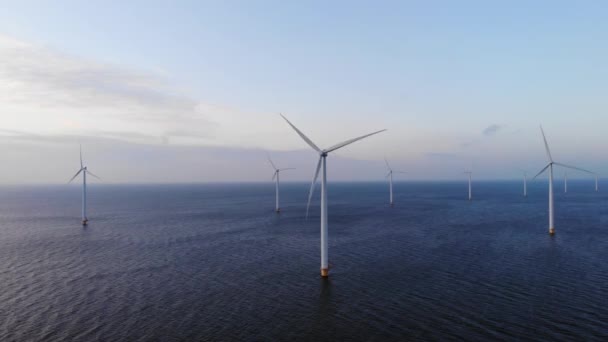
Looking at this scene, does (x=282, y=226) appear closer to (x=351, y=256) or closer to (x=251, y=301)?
(x=351, y=256)

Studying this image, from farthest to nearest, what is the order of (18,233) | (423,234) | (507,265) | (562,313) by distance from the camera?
(18,233) → (423,234) → (507,265) → (562,313)

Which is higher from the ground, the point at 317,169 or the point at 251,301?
the point at 317,169

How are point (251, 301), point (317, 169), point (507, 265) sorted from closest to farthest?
1. point (251, 301)
2. point (317, 169)
3. point (507, 265)

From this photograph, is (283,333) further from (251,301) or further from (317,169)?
(317,169)

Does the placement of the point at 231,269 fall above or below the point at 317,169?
below

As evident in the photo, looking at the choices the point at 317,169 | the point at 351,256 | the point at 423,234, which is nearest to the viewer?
the point at 317,169

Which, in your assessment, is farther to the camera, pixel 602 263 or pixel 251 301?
pixel 602 263

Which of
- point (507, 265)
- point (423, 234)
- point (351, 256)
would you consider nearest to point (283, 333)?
point (351, 256)

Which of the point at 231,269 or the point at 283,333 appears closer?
the point at 283,333

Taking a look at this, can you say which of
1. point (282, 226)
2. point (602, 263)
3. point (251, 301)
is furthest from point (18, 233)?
point (602, 263)
